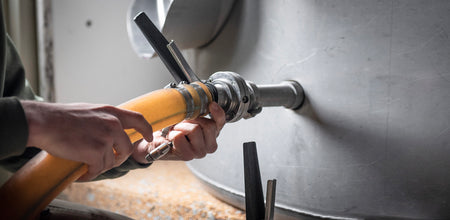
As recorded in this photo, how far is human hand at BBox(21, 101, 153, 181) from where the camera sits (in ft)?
1.13

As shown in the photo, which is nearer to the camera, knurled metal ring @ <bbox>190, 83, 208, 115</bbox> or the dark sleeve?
the dark sleeve

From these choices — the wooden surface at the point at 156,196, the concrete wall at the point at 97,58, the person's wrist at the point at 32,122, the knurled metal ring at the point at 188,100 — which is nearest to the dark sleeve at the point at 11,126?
the person's wrist at the point at 32,122

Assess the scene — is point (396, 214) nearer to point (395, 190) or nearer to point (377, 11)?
point (395, 190)

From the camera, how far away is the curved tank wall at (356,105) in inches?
20.7

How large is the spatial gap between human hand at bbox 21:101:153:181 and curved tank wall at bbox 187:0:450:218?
12.8 inches

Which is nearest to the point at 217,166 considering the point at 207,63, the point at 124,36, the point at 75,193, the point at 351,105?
the point at 207,63

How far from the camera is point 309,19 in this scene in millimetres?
590

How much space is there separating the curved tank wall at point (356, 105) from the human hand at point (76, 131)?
33 centimetres

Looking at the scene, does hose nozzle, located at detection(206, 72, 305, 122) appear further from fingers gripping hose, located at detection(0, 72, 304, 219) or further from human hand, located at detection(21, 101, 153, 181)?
human hand, located at detection(21, 101, 153, 181)

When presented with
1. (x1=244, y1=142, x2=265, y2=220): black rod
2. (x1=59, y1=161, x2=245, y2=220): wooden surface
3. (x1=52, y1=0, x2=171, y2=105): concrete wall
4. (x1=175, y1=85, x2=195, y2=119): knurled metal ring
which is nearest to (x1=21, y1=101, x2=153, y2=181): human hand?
(x1=175, y1=85, x2=195, y2=119): knurled metal ring

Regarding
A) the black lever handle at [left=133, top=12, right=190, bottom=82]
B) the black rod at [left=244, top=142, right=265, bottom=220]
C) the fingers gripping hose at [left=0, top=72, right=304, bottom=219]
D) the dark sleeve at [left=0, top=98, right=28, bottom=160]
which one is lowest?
the black rod at [left=244, top=142, right=265, bottom=220]

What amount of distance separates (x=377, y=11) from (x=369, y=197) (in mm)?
254

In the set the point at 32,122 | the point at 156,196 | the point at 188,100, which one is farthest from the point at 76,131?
the point at 156,196

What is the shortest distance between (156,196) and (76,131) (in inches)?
22.4
